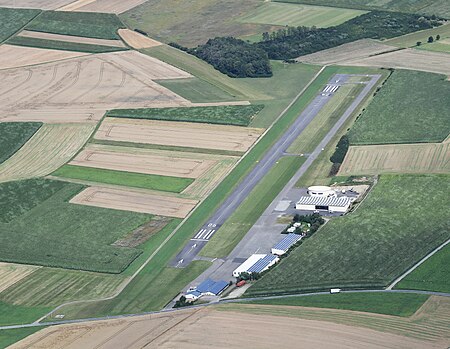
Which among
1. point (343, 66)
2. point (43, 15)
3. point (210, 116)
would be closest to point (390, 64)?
point (343, 66)

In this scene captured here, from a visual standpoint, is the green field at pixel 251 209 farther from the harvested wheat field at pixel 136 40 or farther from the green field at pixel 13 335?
the harvested wheat field at pixel 136 40

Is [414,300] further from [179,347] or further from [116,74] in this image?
[116,74]

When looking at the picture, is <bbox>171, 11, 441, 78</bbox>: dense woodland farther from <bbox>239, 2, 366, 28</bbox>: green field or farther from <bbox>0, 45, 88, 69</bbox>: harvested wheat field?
<bbox>0, 45, 88, 69</bbox>: harvested wheat field

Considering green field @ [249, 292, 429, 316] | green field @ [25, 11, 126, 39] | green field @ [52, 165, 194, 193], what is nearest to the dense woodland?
green field @ [25, 11, 126, 39]

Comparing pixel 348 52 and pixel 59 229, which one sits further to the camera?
pixel 348 52

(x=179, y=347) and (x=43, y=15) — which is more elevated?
(x=43, y=15)

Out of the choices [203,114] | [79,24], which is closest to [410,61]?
[203,114]

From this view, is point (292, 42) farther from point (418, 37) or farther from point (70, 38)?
point (70, 38)
